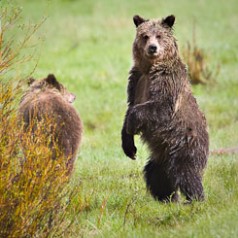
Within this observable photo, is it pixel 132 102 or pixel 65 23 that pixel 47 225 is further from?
pixel 65 23

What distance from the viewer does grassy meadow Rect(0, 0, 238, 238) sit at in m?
6.75

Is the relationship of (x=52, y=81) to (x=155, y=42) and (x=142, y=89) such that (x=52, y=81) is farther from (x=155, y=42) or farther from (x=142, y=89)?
(x=155, y=42)

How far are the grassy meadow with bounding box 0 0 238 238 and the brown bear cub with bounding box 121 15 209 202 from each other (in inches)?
11.7

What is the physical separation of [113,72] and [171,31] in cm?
830

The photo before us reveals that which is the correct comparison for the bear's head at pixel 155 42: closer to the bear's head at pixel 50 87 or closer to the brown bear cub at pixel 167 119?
the brown bear cub at pixel 167 119

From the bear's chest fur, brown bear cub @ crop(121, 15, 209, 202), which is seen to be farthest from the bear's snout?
the bear's chest fur

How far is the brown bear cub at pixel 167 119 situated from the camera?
745 centimetres

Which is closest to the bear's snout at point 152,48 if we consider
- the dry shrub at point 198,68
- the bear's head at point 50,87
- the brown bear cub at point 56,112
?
the brown bear cub at point 56,112

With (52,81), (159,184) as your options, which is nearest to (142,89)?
(159,184)

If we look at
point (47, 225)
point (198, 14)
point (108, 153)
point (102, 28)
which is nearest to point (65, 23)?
point (102, 28)

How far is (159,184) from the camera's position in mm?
7844

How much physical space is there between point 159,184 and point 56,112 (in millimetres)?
1637

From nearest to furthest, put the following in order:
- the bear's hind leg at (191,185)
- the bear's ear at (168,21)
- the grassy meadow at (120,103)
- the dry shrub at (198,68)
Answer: the grassy meadow at (120,103)
the bear's hind leg at (191,185)
the bear's ear at (168,21)
the dry shrub at (198,68)

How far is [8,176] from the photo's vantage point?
576 centimetres
